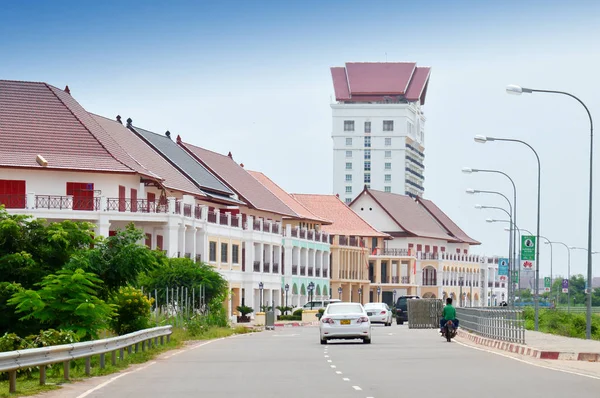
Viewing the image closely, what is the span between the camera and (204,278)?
2377 inches

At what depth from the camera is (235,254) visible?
8869cm

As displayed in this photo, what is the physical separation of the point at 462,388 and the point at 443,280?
129873 mm

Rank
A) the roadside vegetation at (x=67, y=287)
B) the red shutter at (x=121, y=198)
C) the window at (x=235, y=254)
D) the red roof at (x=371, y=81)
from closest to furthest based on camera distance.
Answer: the roadside vegetation at (x=67, y=287), the red shutter at (x=121, y=198), the window at (x=235, y=254), the red roof at (x=371, y=81)

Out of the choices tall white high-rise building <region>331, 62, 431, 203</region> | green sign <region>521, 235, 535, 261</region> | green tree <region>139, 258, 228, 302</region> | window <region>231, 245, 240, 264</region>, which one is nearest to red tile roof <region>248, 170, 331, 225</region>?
window <region>231, 245, 240, 264</region>

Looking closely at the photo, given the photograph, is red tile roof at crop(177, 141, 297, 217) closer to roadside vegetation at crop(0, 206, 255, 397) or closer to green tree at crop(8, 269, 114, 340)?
roadside vegetation at crop(0, 206, 255, 397)

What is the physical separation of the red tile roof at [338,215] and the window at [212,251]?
4537 centimetres

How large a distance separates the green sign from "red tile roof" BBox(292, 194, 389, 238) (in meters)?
73.2

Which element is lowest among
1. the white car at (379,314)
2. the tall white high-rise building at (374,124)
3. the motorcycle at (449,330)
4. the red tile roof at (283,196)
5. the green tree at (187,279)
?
the white car at (379,314)

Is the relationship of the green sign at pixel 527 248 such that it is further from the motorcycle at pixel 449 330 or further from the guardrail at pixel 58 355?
the guardrail at pixel 58 355

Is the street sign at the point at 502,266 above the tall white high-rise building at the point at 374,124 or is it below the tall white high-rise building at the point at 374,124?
below

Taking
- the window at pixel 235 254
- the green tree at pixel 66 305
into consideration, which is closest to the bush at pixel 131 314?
the green tree at pixel 66 305

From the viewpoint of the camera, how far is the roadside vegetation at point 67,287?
1118 inches

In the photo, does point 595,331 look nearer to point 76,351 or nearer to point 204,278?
point 204,278

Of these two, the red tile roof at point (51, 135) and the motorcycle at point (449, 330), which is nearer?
the motorcycle at point (449, 330)
